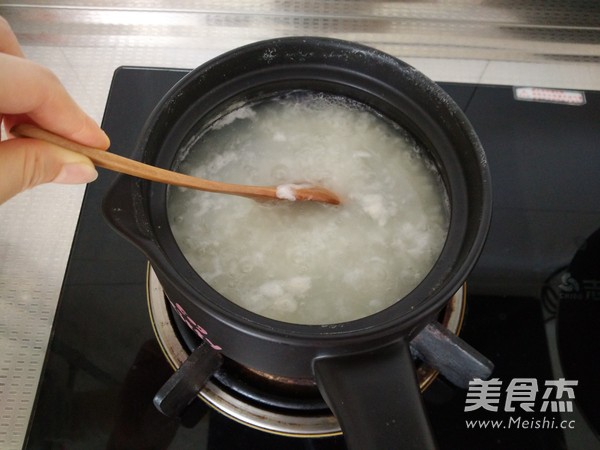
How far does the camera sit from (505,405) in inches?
34.1

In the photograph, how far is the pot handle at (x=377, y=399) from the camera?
1.95ft

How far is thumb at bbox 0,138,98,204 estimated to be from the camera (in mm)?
621

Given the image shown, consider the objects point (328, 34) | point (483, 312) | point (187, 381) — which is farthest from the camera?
point (328, 34)

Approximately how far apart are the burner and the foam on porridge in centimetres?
15

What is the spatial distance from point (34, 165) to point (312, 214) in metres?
0.40

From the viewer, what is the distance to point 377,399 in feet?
1.99

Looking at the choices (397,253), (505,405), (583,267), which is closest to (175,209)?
(397,253)

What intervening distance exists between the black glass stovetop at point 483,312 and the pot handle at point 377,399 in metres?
0.26

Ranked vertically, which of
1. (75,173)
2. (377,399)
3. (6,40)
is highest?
(6,40)

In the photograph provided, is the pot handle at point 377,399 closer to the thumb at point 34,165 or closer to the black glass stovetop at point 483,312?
the black glass stovetop at point 483,312

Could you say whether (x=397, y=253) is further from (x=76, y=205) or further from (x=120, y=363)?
(x=76, y=205)

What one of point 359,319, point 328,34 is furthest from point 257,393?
point 328,34

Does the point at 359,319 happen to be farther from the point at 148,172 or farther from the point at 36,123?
the point at 36,123

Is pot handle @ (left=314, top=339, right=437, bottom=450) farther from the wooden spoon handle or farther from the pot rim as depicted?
the wooden spoon handle
